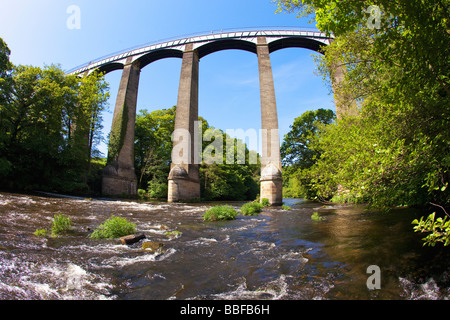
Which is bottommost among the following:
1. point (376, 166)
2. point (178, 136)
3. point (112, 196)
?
point (112, 196)

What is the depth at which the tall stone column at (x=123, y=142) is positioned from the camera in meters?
23.9

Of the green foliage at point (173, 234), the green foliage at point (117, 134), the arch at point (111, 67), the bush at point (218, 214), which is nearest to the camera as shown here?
the green foliage at point (173, 234)

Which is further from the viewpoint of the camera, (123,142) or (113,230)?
(123,142)

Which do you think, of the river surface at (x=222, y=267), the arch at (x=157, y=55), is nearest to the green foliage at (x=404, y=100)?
the river surface at (x=222, y=267)

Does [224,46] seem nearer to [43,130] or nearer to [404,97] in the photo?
[43,130]

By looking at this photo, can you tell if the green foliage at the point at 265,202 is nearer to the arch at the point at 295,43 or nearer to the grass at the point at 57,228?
the grass at the point at 57,228

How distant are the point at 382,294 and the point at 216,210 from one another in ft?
25.1

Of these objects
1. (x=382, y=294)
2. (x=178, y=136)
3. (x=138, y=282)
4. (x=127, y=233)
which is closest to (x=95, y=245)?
(x=127, y=233)

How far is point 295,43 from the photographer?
26.6 metres

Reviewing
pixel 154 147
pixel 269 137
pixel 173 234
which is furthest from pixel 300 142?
pixel 173 234

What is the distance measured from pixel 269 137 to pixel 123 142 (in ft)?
56.5

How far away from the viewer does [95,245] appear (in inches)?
A: 203
